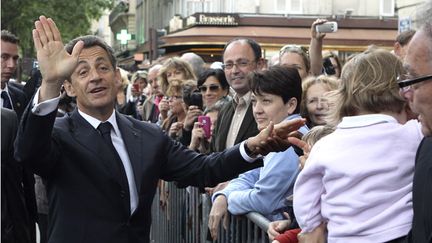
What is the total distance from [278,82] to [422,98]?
2238 millimetres

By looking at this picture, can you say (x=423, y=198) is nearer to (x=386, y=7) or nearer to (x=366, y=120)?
(x=366, y=120)

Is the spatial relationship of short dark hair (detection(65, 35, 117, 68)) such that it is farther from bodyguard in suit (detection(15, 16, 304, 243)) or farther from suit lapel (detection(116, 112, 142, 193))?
suit lapel (detection(116, 112, 142, 193))

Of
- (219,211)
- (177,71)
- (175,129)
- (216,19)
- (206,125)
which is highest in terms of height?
(216,19)

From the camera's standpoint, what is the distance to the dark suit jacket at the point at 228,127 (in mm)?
6152

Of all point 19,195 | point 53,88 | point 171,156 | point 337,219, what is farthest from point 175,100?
point 337,219

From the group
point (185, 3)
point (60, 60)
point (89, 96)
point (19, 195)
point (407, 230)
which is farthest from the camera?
point (185, 3)

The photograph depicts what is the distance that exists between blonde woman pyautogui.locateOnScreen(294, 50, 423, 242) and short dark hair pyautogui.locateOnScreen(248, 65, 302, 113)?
1474 millimetres

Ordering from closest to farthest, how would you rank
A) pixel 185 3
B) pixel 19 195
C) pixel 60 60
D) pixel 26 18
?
pixel 60 60
pixel 19 195
pixel 26 18
pixel 185 3

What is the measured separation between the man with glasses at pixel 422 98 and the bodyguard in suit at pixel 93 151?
1.32 meters

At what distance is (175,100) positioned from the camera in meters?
8.78

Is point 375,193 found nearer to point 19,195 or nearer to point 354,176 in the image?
point 354,176

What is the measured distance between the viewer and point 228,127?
6488 mm

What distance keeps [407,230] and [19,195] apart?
300 cm

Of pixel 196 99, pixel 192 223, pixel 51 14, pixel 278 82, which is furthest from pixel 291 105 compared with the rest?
pixel 51 14
